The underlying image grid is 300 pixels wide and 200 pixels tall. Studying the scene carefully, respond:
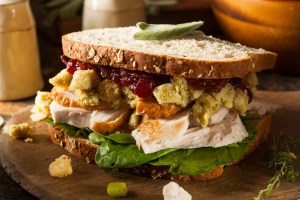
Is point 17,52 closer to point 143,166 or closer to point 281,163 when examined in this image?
point 143,166

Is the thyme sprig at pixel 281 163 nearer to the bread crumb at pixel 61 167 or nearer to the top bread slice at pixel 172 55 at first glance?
the top bread slice at pixel 172 55

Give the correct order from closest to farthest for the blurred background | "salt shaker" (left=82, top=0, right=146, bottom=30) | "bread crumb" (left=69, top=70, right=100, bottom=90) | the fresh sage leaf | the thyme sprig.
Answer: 1. the thyme sprig
2. "bread crumb" (left=69, top=70, right=100, bottom=90)
3. the fresh sage leaf
4. the blurred background
5. "salt shaker" (left=82, top=0, right=146, bottom=30)

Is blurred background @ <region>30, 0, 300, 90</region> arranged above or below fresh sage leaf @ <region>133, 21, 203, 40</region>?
below

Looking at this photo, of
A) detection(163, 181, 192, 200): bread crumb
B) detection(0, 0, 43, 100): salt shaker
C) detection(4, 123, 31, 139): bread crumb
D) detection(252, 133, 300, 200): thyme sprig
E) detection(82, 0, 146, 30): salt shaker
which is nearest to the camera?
detection(163, 181, 192, 200): bread crumb

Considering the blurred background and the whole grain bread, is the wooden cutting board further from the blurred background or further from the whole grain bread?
the blurred background

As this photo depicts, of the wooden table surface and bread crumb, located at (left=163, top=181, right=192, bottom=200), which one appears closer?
bread crumb, located at (left=163, top=181, right=192, bottom=200)

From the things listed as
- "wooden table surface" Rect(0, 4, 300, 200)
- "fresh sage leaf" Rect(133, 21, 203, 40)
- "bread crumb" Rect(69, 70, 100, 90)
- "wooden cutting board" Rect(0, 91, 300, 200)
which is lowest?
"wooden table surface" Rect(0, 4, 300, 200)

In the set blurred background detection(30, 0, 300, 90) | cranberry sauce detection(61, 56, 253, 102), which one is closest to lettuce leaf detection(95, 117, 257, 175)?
cranberry sauce detection(61, 56, 253, 102)
